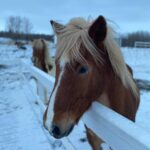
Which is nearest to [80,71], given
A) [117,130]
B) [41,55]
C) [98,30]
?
[98,30]

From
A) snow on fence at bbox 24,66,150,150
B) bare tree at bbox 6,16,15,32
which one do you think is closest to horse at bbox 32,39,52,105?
snow on fence at bbox 24,66,150,150

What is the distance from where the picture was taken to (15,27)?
198 feet

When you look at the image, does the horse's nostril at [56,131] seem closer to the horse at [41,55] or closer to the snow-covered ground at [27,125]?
the snow-covered ground at [27,125]

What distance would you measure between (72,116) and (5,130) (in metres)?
3.41

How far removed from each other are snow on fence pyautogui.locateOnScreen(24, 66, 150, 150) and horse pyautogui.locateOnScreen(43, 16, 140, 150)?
0.12m

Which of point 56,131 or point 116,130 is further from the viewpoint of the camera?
point 56,131

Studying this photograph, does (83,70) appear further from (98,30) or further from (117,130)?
(117,130)

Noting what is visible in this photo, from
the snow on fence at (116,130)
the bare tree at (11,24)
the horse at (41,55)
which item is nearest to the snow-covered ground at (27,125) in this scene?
the horse at (41,55)

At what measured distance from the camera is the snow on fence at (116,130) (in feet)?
4.29

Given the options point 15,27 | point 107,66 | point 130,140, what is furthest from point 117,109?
point 15,27

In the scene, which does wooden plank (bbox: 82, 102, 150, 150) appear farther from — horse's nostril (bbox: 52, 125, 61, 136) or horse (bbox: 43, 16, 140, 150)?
horse's nostril (bbox: 52, 125, 61, 136)

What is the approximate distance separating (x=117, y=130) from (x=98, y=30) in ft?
2.47

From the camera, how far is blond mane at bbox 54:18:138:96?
194 cm

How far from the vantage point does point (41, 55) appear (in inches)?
266
